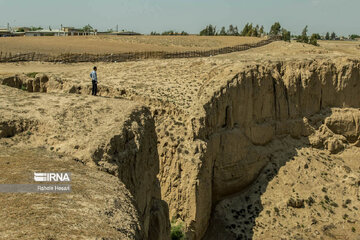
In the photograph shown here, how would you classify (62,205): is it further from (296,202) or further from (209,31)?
(209,31)

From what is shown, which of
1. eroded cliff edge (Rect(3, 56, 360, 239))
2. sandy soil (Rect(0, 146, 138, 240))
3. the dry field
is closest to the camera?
sandy soil (Rect(0, 146, 138, 240))

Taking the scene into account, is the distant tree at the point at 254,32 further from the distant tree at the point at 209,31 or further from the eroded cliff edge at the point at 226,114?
the eroded cliff edge at the point at 226,114

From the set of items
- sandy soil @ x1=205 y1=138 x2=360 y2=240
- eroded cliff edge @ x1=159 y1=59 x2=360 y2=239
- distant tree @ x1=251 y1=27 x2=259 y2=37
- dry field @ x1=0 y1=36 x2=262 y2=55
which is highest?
distant tree @ x1=251 y1=27 x2=259 y2=37

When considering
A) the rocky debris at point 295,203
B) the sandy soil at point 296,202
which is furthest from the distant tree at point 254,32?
the rocky debris at point 295,203

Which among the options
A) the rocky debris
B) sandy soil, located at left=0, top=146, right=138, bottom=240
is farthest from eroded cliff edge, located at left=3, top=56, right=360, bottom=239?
sandy soil, located at left=0, top=146, right=138, bottom=240

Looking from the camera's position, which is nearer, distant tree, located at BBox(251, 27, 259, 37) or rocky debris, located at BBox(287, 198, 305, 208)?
rocky debris, located at BBox(287, 198, 305, 208)

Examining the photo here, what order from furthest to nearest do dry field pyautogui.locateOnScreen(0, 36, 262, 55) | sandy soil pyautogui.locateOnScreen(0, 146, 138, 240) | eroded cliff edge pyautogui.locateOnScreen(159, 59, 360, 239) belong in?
dry field pyautogui.locateOnScreen(0, 36, 262, 55)
eroded cliff edge pyautogui.locateOnScreen(159, 59, 360, 239)
sandy soil pyautogui.locateOnScreen(0, 146, 138, 240)

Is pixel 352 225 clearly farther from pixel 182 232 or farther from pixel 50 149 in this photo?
pixel 50 149

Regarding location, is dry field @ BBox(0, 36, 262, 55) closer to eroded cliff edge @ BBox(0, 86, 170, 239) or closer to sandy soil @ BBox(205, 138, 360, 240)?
sandy soil @ BBox(205, 138, 360, 240)

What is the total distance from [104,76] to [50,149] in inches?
780

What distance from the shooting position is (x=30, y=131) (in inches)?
517

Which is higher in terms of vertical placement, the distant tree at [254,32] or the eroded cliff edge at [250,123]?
the distant tree at [254,32]

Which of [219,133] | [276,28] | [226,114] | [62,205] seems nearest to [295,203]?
[219,133]

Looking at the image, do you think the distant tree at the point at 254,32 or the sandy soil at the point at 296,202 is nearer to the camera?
the sandy soil at the point at 296,202
